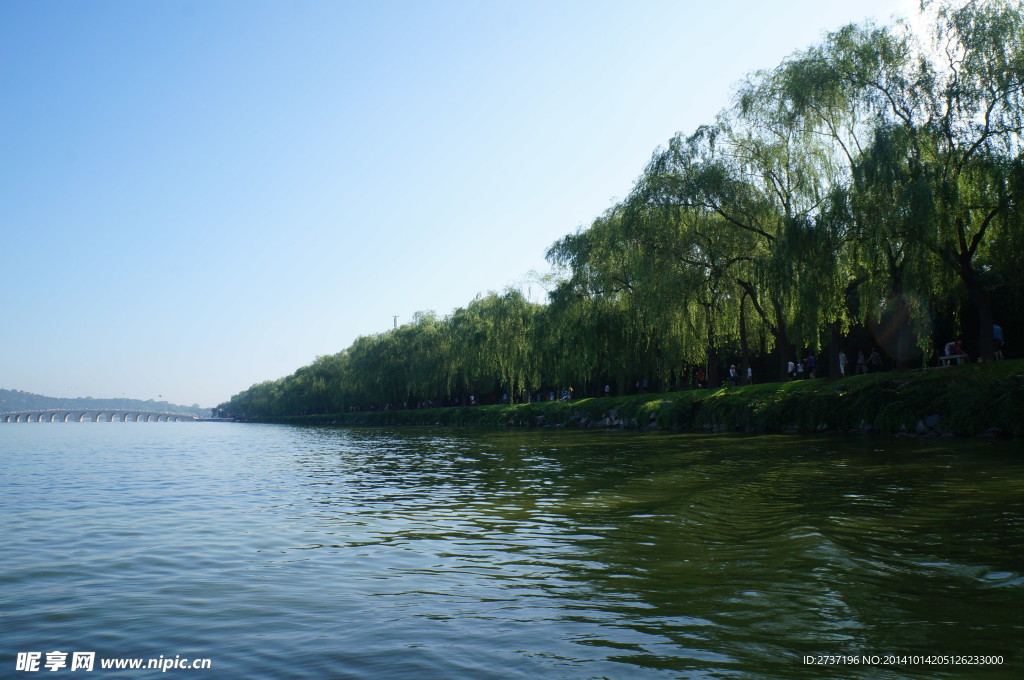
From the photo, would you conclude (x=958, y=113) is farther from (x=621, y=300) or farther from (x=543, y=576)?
(x=543, y=576)

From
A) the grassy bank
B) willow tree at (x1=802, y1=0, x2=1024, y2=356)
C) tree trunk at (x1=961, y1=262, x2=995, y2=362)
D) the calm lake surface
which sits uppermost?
willow tree at (x1=802, y1=0, x2=1024, y2=356)

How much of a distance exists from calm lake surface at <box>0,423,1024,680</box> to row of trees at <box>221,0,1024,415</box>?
10544mm

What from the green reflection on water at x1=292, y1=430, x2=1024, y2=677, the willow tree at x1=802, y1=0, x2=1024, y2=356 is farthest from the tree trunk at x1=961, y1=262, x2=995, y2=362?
the green reflection on water at x1=292, y1=430, x2=1024, y2=677

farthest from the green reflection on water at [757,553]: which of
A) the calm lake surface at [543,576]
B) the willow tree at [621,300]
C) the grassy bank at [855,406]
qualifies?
the willow tree at [621,300]

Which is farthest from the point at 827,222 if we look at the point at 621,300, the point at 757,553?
the point at 757,553

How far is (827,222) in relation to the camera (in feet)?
77.6

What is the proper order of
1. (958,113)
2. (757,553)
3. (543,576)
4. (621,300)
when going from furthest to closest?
(621,300) → (958,113) → (757,553) → (543,576)

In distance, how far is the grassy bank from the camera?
766 inches

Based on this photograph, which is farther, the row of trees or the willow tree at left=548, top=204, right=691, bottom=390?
the willow tree at left=548, top=204, right=691, bottom=390

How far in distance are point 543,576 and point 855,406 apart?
20.5 meters

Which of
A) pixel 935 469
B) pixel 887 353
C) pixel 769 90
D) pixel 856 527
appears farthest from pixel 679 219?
pixel 856 527

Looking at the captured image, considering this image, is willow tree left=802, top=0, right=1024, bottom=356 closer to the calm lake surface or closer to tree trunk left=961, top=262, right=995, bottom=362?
tree trunk left=961, top=262, right=995, bottom=362

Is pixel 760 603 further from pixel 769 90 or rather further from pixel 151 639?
pixel 769 90

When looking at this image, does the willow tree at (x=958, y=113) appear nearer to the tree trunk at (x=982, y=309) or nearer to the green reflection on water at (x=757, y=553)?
the tree trunk at (x=982, y=309)
